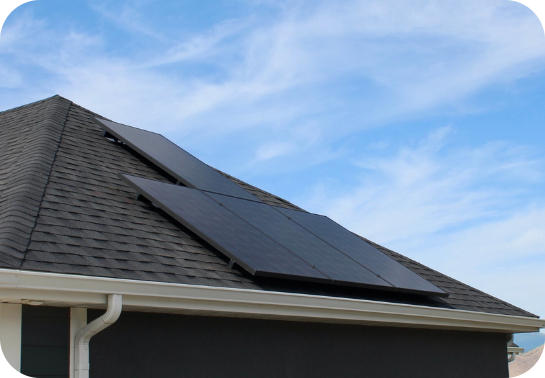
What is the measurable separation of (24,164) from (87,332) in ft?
10.2

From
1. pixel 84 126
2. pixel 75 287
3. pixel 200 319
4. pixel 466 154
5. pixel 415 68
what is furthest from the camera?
pixel 466 154

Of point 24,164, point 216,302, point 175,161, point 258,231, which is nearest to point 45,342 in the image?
point 216,302

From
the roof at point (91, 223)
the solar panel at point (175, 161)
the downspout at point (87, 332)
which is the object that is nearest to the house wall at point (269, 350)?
the downspout at point (87, 332)

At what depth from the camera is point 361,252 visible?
31.4 feet

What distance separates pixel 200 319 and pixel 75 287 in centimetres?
175

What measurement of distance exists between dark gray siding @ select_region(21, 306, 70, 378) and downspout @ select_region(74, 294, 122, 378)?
0.32 feet

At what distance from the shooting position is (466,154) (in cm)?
1908

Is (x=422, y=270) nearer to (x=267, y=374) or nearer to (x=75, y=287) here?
(x=267, y=374)

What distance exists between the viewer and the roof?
17.7 ft

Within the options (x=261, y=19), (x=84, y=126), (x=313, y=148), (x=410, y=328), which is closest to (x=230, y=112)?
(x=313, y=148)

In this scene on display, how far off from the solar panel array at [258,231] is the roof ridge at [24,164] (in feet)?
3.33

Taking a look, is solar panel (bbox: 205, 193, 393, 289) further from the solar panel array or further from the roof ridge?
the roof ridge

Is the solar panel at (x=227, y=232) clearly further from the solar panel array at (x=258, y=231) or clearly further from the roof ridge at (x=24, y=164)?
the roof ridge at (x=24, y=164)

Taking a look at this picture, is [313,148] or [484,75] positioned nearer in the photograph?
[484,75]
